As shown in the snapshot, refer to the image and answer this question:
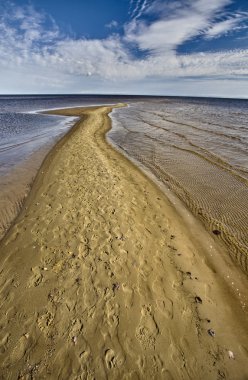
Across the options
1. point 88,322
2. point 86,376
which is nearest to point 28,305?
point 88,322

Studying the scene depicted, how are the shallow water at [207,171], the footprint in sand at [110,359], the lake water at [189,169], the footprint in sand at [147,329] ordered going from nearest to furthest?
1. the footprint in sand at [110,359]
2. the footprint in sand at [147,329]
3. the shallow water at [207,171]
4. the lake water at [189,169]

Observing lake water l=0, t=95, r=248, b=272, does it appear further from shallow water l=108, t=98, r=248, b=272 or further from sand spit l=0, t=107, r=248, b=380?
sand spit l=0, t=107, r=248, b=380

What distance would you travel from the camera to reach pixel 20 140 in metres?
22.3

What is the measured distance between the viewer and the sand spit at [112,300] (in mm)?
4012

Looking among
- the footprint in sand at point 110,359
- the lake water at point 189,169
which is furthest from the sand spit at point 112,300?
the lake water at point 189,169

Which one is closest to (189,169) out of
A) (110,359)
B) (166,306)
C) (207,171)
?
(207,171)

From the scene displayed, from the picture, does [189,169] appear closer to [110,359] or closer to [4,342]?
[110,359]

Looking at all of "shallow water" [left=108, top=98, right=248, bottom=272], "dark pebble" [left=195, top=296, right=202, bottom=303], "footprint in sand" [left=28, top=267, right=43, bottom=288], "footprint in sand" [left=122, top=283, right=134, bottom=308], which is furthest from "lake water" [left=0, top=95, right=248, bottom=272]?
"footprint in sand" [left=122, top=283, right=134, bottom=308]

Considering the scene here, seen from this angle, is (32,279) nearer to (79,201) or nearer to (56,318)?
(56,318)

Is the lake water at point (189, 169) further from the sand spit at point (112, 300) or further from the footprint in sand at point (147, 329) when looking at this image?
the footprint in sand at point (147, 329)

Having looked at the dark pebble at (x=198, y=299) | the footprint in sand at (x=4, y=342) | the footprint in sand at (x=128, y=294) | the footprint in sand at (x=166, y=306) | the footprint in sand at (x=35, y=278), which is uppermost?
the footprint in sand at (x=35, y=278)

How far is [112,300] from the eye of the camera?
507 centimetres

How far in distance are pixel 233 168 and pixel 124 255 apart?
34.8ft

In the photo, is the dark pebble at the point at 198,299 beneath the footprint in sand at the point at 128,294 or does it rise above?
beneath
